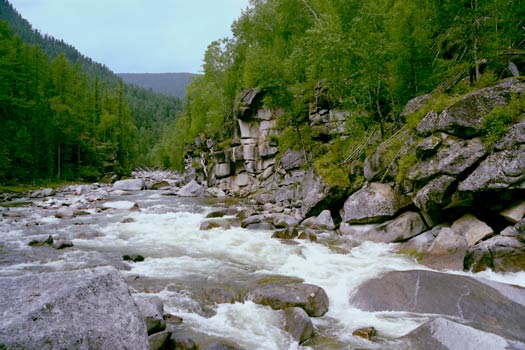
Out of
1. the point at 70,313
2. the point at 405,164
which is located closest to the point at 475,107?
the point at 405,164

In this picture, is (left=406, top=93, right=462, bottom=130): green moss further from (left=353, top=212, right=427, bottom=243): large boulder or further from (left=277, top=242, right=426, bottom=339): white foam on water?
(left=277, top=242, right=426, bottom=339): white foam on water

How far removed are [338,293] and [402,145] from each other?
30.6 ft

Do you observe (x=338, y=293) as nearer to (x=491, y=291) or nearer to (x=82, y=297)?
(x=491, y=291)

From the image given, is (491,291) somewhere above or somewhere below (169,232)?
above

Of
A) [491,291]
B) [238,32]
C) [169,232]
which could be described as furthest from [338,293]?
[238,32]

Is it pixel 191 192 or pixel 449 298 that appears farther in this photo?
pixel 191 192

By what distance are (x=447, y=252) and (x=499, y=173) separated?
3147 mm

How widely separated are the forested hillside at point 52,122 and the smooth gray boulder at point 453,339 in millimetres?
43604

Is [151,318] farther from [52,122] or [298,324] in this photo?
[52,122]

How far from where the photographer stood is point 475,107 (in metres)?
12.3

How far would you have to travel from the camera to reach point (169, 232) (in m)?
17.6

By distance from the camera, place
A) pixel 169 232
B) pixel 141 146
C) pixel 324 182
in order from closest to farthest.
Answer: pixel 169 232 < pixel 324 182 < pixel 141 146

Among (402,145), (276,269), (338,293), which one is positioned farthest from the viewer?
(402,145)

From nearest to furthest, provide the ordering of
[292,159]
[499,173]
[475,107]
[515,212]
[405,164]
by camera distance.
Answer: [515,212], [499,173], [475,107], [405,164], [292,159]
